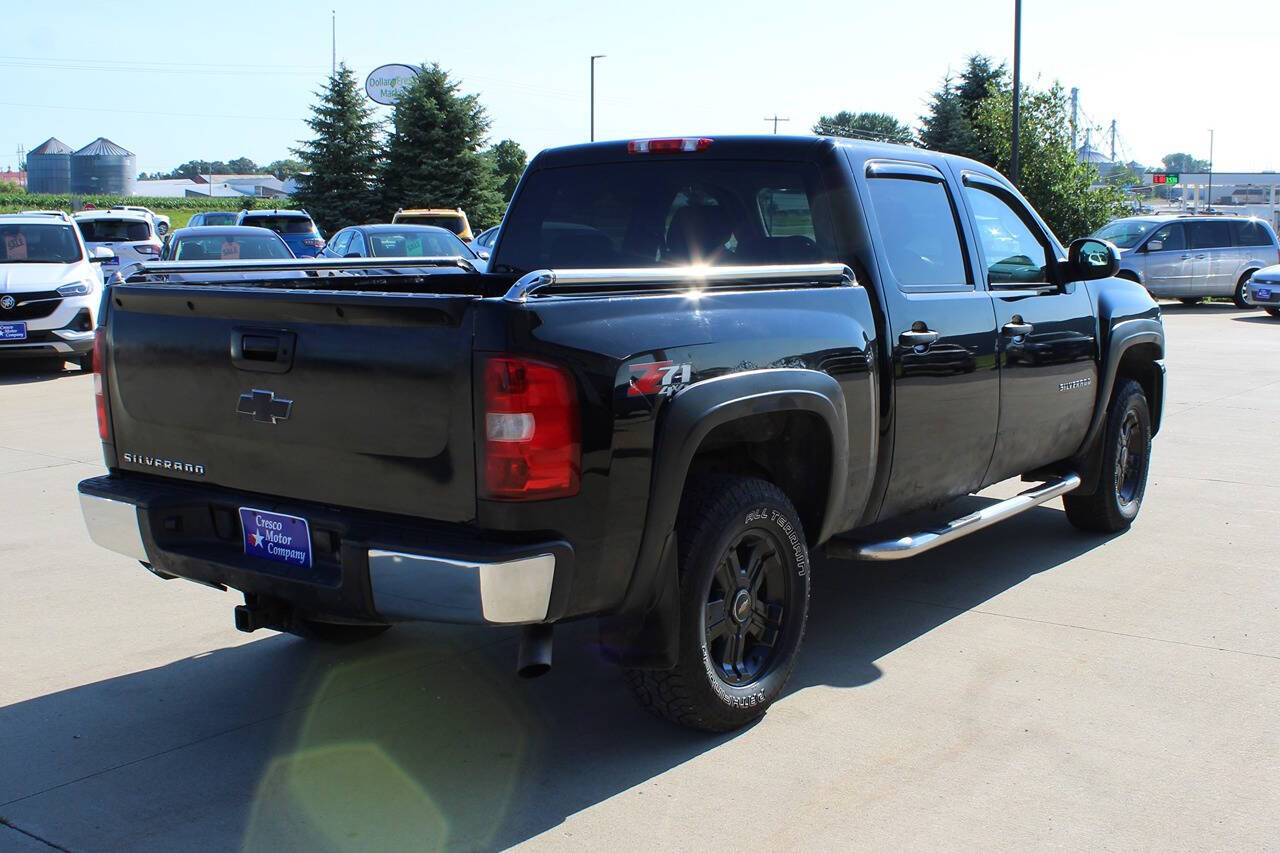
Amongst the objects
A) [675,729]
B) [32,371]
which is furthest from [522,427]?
[32,371]

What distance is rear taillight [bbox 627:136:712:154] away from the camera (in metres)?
5.01

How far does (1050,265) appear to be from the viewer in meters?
6.15

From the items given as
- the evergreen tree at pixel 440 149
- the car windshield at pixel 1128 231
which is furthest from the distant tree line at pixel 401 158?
the car windshield at pixel 1128 231

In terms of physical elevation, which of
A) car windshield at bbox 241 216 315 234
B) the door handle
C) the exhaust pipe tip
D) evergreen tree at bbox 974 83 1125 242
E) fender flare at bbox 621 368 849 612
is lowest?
the exhaust pipe tip

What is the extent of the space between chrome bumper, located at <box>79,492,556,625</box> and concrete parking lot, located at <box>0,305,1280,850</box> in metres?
0.63

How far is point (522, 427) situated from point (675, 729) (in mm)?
1422

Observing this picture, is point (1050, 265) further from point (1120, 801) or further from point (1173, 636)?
point (1120, 801)

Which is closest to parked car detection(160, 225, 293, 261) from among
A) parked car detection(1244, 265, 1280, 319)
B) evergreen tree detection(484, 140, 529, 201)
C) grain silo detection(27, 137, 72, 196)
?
parked car detection(1244, 265, 1280, 319)

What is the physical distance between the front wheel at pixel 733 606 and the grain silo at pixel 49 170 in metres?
113

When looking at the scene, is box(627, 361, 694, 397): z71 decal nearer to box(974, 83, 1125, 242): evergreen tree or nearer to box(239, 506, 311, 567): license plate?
box(239, 506, 311, 567): license plate

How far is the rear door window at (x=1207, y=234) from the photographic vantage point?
25156 millimetres

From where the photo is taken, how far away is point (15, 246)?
14.5 metres

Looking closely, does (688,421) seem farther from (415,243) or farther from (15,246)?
(415,243)

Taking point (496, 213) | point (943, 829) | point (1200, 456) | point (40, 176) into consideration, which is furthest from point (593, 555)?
point (40, 176)
